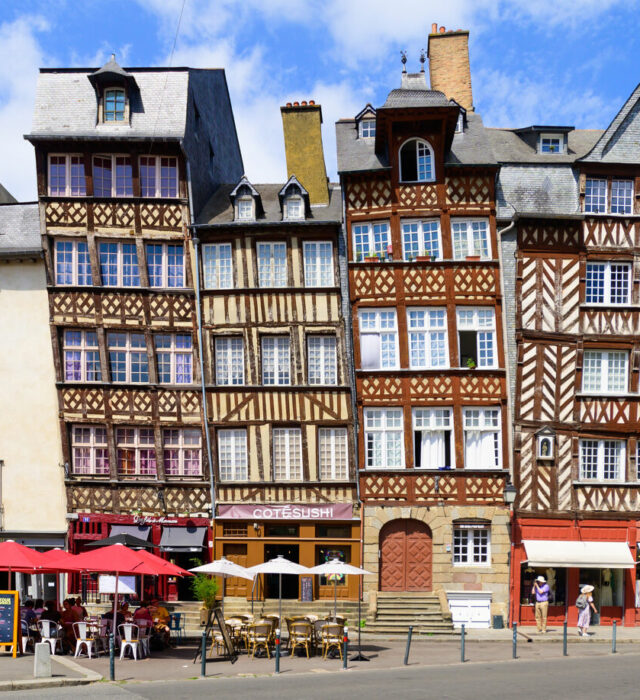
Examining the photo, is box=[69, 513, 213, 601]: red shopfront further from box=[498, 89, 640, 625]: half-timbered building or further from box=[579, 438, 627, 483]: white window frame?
box=[579, 438, 627, 483]: white window frame

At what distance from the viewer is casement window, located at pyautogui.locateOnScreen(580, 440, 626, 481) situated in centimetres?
2591

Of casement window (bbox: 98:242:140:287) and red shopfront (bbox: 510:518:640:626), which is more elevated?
casement window (bbox: 98:242:140:287)

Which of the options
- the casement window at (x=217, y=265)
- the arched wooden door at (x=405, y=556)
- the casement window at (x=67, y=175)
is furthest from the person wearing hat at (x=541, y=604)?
the casement window at (x=67, y=175)

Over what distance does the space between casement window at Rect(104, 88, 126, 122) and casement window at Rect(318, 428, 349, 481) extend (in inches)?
391

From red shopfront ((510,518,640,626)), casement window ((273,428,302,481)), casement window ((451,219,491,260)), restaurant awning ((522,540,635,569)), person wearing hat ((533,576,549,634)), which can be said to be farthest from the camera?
casement window ((273,428,302,481))

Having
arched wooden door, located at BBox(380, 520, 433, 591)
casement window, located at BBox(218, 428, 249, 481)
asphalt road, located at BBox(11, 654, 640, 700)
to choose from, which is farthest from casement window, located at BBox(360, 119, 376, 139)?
asphalt road, located at BBox(11, 654, 640, 700)

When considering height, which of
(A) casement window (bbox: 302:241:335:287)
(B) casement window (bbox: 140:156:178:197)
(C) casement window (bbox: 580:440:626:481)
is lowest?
(C) casement window (bbox: 580:440:626:481)

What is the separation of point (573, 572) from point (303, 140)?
14108 mm

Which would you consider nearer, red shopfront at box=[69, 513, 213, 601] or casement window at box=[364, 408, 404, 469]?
casement window at box=[364, 408, 404, 469]

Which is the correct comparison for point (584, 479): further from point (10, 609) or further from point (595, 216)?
point (10, 609)

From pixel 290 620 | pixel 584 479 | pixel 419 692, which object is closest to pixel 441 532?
pixel 584 479

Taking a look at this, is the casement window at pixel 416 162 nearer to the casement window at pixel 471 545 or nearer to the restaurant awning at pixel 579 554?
the casement window at pixel 471 545

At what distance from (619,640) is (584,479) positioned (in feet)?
15.2

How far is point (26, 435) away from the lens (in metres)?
26.9
